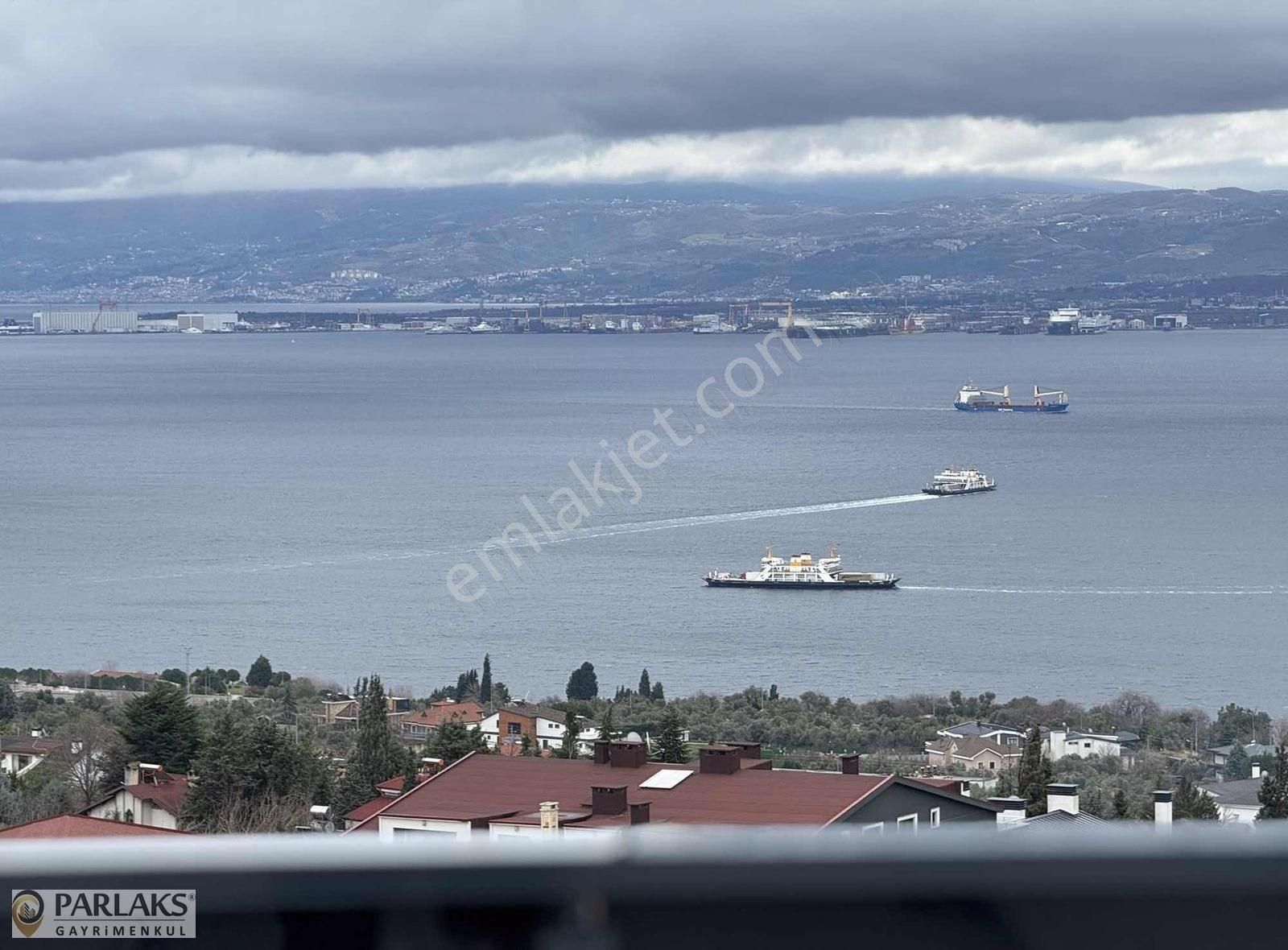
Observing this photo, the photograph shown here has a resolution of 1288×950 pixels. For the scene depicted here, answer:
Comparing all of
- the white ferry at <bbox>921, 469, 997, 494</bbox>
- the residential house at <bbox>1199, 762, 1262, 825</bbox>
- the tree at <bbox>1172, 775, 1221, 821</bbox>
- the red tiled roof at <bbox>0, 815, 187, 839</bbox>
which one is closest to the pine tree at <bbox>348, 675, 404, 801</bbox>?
the red tiled roof at <bbox>0, 815, 187, 839</bbox>

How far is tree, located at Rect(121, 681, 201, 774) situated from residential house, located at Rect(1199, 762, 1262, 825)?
26.2 feet

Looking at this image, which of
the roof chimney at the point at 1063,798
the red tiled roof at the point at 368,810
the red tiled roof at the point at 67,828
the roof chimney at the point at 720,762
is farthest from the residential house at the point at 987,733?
the red tiled roof at the point at 67,828

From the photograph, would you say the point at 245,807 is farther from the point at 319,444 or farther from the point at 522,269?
the point at 522,269

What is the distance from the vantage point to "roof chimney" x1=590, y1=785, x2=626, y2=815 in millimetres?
8817

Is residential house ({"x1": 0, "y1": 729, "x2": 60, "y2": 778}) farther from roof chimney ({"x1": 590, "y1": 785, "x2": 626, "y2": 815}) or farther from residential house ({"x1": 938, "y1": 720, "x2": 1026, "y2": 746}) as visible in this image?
residential house ({"x1": 938, "y1": 720, "x2": 1026, "y2": 746})

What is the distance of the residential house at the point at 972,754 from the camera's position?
1638cm

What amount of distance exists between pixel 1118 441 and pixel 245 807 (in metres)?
46.8

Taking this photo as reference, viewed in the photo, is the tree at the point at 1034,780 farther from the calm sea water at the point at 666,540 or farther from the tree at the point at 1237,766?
the calm sea water at the point at 666,540

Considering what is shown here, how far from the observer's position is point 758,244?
148 m

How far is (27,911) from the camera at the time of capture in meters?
0.98

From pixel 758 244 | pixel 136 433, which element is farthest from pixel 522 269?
pixel 136 433

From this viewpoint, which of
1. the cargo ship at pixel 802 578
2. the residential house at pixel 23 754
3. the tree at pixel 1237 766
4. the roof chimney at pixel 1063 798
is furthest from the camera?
the cargo ship at pixel 802 578

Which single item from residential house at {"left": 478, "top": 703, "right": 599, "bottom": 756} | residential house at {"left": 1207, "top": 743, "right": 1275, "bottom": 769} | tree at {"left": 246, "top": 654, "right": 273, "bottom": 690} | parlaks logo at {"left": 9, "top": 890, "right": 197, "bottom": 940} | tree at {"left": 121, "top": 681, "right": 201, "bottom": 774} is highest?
parlaks logo at {"left": 9, "top": 890, "right": 197, "bottom": 940}

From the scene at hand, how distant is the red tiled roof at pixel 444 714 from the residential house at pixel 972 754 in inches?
186
